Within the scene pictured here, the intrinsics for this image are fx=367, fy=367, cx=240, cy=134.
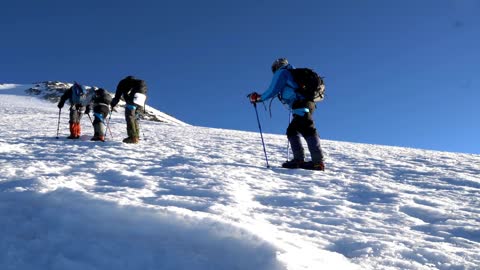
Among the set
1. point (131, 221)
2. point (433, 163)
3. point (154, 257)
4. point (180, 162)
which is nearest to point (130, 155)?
point (180, 162)

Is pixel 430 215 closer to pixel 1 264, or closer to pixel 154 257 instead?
pixel 154 257

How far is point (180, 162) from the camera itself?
22.5 feet

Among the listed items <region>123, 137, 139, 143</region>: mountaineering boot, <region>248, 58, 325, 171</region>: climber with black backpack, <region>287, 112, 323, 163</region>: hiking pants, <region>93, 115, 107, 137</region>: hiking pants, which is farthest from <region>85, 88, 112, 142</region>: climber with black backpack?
<region>287, 112, 323, 163</region>: hiking pants

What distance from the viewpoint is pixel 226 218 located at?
334 cm

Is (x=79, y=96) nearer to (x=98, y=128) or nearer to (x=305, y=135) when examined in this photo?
(x=98, y=128)

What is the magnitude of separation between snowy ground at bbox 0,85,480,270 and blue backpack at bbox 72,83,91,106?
574 cm

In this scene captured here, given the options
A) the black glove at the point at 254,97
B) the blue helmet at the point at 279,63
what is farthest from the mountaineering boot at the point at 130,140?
the blue helmet at the point at 279,63

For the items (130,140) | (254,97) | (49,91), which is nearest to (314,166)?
(254,97)

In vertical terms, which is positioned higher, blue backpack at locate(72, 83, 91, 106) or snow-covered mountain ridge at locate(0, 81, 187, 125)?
snow-covered mountain ridge at locate(0, 81, 187, 125)

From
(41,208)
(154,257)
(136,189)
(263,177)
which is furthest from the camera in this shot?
(263,177)

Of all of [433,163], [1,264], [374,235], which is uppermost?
[433,163]

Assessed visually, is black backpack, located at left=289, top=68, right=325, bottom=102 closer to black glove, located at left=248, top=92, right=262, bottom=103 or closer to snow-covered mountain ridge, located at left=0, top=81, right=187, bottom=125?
black glove, located at left=248, top=92, right=262, bottom=103

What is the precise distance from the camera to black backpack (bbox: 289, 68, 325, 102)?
6.70m

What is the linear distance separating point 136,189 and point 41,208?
111 cm
